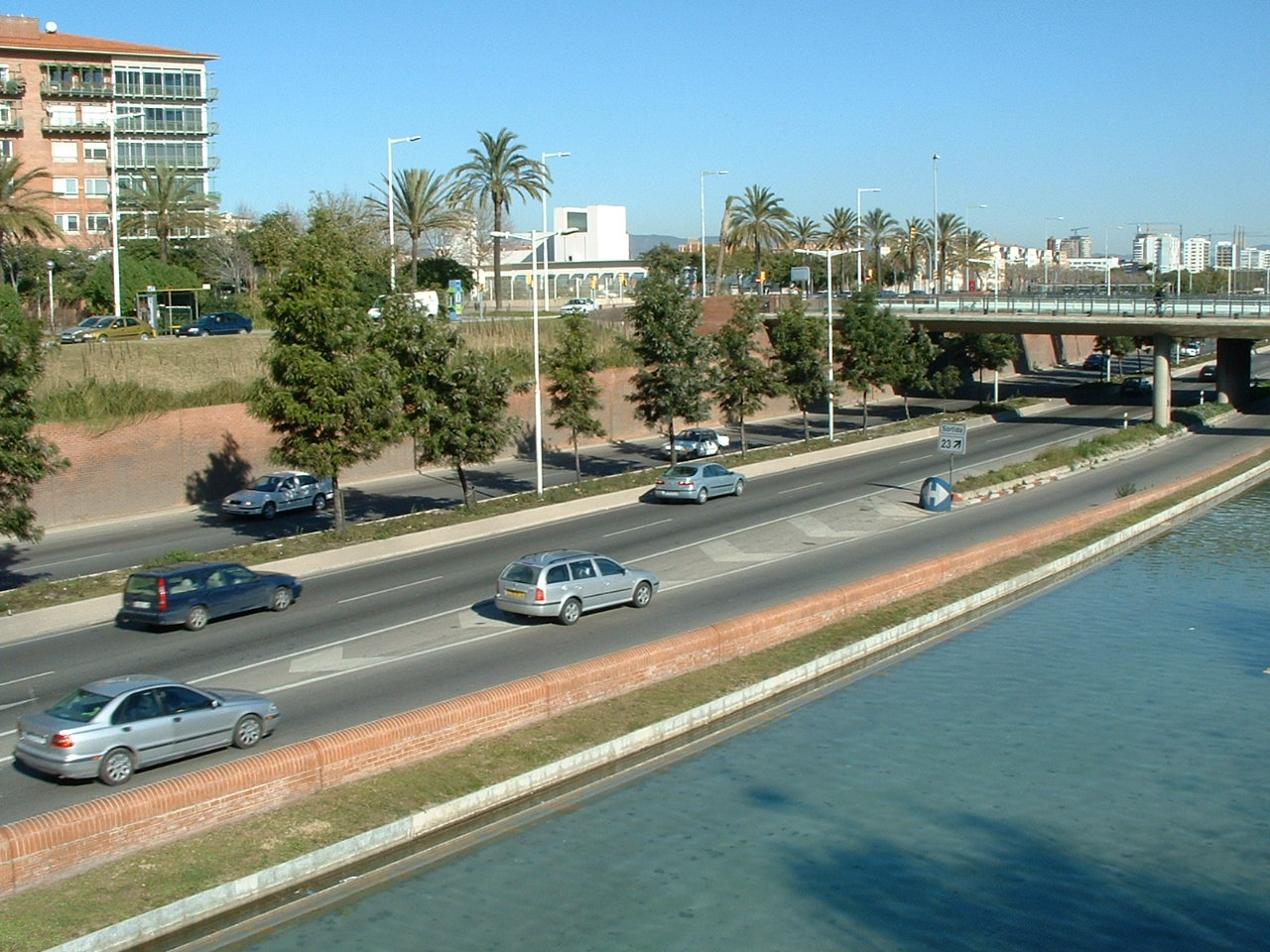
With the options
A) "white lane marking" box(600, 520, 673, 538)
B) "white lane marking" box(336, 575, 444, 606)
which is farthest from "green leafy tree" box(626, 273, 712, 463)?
"white lane marking" box(336, 575, 444, 606)

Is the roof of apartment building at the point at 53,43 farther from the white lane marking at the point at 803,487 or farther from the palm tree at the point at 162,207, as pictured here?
the white lane marking at the point at 803,487

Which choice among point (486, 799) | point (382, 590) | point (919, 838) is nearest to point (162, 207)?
point (382, 590)

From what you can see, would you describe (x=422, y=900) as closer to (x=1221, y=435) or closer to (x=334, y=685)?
(x=334, y=685)

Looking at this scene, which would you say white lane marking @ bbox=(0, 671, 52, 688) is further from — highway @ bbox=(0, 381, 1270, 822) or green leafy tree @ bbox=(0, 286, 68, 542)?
green leafy tree @ bbox=(0, 286, 68, 542)

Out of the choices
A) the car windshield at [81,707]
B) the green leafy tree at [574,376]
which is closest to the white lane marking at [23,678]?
the car windshield at [81,707]

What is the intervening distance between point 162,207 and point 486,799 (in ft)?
197

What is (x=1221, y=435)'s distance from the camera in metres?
66.5

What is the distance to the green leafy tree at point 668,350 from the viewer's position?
49.6 metres

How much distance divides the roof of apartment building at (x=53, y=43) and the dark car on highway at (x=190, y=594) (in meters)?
67.3

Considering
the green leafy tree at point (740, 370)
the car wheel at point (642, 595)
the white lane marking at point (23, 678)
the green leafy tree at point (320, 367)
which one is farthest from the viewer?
the green leafy tree at point (740, 370)

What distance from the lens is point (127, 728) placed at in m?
17.2

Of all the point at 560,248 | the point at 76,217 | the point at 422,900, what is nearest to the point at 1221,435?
the point at 422,900

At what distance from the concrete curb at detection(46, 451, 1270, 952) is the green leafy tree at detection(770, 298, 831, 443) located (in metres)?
29.1

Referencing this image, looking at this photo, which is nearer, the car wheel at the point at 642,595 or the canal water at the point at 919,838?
the canal water at the point at 919,838
